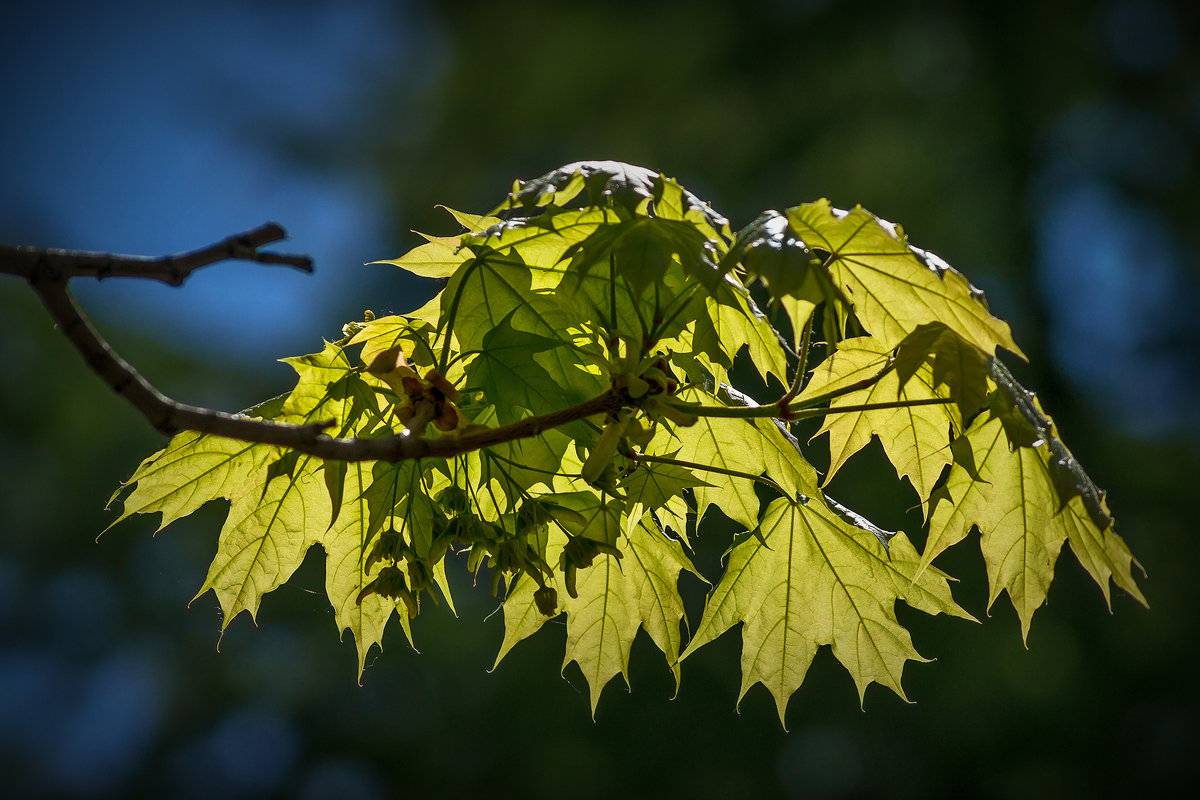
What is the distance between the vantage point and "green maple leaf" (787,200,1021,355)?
846 mm

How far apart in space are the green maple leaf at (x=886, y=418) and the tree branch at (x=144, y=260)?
52cm

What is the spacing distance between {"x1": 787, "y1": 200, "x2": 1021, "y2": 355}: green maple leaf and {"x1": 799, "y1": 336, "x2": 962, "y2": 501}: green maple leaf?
0.03 m

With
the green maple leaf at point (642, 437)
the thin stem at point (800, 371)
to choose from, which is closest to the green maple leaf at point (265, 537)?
the green maple leaf at point (642, 437)

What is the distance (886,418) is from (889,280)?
0.51 ft

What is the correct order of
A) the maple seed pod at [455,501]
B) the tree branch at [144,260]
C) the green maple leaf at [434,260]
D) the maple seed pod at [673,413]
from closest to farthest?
the tree branch at [144,260], the maple seed pod at [673,413], the maple seed pod at [455,501], the green maple leaf at [434,260]

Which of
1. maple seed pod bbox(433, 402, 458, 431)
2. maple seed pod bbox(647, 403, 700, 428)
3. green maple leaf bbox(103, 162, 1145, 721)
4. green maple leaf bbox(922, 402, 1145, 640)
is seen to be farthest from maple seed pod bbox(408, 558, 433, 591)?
green maple leaf bbox(922, 402, 1145, 640)

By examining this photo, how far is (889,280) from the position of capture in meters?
0.92

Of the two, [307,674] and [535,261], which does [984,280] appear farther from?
[535,261]

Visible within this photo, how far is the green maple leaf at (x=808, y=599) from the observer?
3.75 ft

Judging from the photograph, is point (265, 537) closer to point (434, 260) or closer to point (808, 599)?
point (434, 260)

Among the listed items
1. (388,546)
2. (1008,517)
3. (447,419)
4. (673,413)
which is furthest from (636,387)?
(1008,517)

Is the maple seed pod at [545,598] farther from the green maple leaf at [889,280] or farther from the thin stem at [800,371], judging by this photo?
the green maple leaf at [889,280]

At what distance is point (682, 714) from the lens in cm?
572

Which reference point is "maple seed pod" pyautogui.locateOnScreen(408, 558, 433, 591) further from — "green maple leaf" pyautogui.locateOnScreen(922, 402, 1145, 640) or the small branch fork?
"green maple leaf" pyautogui.locateOnScreen(922, 402, 1145, 640)
